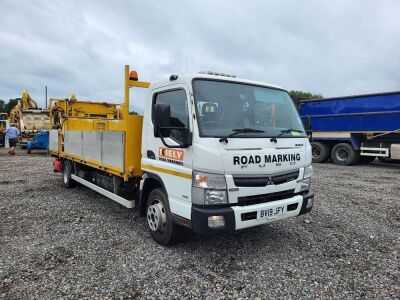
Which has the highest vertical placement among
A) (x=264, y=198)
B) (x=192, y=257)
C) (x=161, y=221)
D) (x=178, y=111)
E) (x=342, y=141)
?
(x=178, y=111)

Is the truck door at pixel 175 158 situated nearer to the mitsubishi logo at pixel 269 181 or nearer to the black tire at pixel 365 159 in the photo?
the mitsubishi logo at pixel 269 181

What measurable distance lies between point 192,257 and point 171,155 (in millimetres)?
1304

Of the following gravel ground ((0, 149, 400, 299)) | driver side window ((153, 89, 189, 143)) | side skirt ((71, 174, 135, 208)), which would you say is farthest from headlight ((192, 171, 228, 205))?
side skirt ((71, 174, 135, 208))

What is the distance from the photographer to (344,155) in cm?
A: 1389

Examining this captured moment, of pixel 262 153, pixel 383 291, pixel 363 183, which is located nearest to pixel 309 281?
pixel 383 291

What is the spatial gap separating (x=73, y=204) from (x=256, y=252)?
13.1 feet

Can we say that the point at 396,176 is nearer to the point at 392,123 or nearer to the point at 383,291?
the point at 392,123

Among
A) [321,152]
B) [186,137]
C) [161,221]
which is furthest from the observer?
[321,152]

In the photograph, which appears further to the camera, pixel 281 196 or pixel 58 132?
pixel 58 132

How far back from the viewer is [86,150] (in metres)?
6.51

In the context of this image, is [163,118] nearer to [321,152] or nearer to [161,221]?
[161,221]

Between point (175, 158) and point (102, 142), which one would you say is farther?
point (102, 142)

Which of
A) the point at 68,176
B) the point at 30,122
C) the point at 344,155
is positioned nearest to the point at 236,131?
the point at 68,176

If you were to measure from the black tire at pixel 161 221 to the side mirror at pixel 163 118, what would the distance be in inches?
33.2
